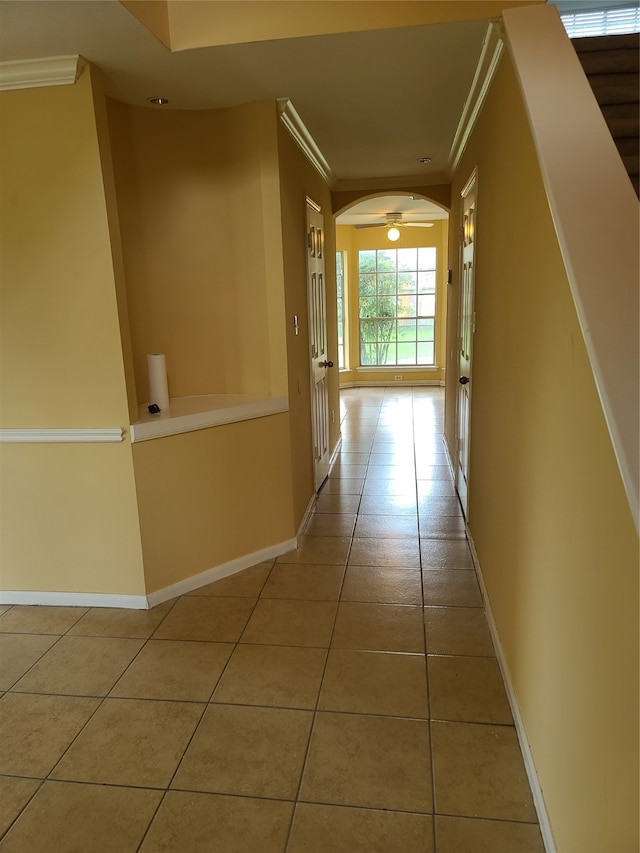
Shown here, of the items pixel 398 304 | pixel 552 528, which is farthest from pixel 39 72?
pixel 398 304

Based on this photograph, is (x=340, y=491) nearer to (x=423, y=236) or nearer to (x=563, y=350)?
(x=563, y=350)

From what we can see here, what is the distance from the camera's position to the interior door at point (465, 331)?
3438mm

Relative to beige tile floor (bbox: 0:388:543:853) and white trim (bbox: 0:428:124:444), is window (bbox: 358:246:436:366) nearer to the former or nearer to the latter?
beige tile floor (bbox: 0:388:543:853)

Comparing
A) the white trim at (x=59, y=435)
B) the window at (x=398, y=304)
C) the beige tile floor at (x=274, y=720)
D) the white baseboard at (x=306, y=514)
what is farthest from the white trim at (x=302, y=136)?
the window at (x=398, y=304)

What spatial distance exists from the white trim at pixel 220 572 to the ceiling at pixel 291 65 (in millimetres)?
2442

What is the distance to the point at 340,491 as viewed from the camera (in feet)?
14.6

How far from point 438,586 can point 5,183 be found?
2.83 metres

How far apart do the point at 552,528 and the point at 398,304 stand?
8.03 metres

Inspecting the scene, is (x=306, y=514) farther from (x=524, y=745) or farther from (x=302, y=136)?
(x=302, y=136)

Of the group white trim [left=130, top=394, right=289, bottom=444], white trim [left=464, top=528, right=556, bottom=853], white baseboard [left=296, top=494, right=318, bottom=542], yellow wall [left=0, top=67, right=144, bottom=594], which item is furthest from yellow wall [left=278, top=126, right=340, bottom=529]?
white trim [left=464, top=528, right=556, bottom=853]

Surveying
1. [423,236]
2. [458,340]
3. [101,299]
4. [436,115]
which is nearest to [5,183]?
→ [101,299]

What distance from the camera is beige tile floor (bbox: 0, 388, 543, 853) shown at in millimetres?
1667

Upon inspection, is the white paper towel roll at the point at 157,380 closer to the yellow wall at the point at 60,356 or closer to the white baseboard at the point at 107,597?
the yellow wall at the point at 60,356

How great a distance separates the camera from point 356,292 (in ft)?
30.1
